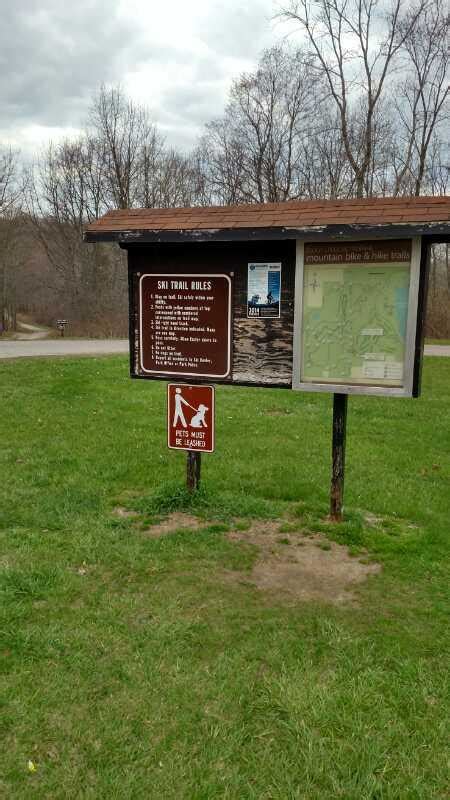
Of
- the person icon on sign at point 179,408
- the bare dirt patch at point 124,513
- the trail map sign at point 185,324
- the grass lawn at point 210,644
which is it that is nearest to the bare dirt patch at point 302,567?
the grass lawn at point 210,644

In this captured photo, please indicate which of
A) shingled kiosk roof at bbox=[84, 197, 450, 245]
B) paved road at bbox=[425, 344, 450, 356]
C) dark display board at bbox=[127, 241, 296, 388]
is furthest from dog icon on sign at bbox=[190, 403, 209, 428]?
paved road at bbox=[425, 344, 450, 356]

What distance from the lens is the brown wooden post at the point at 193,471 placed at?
16.6 ft

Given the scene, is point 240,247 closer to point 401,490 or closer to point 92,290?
point 401,490

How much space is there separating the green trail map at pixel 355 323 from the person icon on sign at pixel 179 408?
1.06m

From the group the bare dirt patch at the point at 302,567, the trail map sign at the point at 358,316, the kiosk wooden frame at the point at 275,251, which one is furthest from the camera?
the trail map sign at the point at 358,316

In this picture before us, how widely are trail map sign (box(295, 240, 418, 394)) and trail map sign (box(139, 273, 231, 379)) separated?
2.04 ft

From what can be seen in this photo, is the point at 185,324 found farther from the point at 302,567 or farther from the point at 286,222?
the point at 302,567

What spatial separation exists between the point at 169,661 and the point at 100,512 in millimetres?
2120

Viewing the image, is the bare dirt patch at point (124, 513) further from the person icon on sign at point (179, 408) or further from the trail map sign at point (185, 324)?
the trail map sign at point (185, 324)

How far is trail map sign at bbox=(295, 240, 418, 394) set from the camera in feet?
13.1

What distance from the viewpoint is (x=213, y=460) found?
6.34 m

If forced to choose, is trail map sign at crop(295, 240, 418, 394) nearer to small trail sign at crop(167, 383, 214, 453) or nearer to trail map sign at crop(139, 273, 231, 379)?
trail map sign at crop(139, 273, 231, 379)

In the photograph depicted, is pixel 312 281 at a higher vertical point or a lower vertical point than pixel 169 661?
higher

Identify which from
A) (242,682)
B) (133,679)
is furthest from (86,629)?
(242,682)
